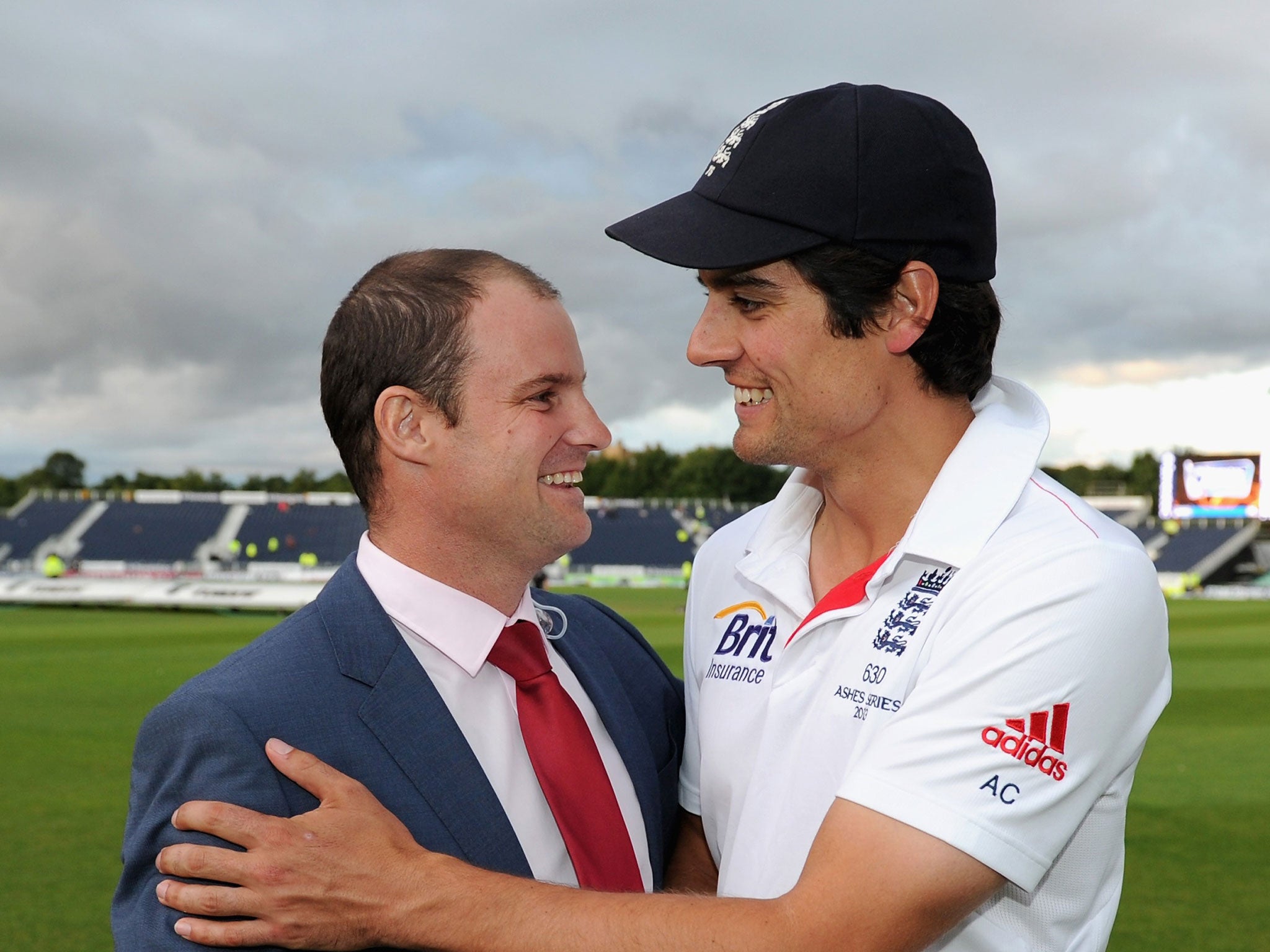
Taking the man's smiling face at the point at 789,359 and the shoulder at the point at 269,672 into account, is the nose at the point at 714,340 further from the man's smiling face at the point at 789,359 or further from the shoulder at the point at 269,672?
the shoulder at the point at 269,672

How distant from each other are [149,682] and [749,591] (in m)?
16.2

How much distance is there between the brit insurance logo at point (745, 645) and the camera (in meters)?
2.74

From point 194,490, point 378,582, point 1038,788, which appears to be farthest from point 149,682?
point 194,490

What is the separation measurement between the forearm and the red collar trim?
0.68 meters

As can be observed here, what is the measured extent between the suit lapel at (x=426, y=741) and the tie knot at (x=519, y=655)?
25cm

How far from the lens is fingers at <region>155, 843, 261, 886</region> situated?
6.82ft

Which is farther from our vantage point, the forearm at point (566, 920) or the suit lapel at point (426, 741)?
the suit lapel at point (426, 741)

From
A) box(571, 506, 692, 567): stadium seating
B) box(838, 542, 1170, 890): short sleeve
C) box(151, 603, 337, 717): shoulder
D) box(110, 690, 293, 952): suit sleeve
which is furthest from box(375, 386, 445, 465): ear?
box(571, 506, 692, 567): stadium seating

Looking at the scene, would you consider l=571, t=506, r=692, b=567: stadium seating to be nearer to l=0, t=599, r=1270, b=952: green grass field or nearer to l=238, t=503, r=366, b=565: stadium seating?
l=238, t=503, r=366, b=565: stadium seating

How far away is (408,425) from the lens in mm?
2754

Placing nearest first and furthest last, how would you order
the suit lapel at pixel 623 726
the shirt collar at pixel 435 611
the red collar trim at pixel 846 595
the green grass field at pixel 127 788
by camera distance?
the red collar trim at pixel 846 595 → the shirt collar at pixel 435 611 → the suit lapel at pixel 623 726 → the green grass field at pixel 127 788

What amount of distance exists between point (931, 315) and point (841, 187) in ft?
1.27

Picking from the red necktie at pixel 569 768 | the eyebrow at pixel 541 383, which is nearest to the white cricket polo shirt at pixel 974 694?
the red necktie at pixel 569 768

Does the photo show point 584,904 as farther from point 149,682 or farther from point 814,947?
point 149,682
